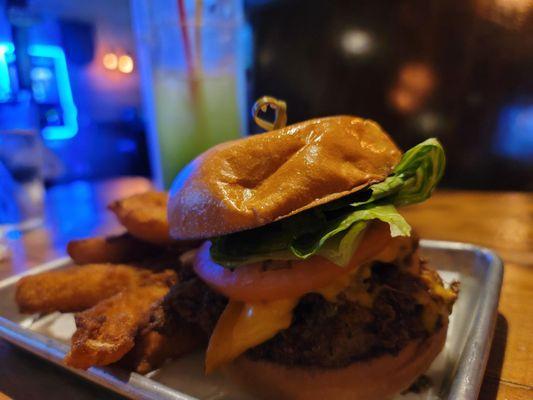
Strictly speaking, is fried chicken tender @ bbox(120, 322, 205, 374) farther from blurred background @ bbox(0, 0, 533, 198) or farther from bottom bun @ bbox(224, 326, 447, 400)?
blurred background @ bbox(0, 0, 533, 198)

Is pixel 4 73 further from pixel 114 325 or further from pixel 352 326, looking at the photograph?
pixel 352 326

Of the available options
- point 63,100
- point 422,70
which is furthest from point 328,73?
point 63,100

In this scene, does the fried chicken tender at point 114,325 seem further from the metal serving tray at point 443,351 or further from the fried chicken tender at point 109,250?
the fried chicken tender at point 109,250

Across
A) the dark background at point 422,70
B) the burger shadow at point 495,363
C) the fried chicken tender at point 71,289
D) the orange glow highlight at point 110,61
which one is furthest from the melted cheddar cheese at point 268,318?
the orange glow highlight at point 110,61

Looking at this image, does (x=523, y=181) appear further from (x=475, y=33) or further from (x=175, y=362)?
(x=175, y=362)

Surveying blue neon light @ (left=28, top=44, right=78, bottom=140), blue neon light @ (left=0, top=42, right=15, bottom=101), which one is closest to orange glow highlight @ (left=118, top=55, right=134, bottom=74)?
blue neon light @ (left=28, top=44, right=78, bottom=140)
